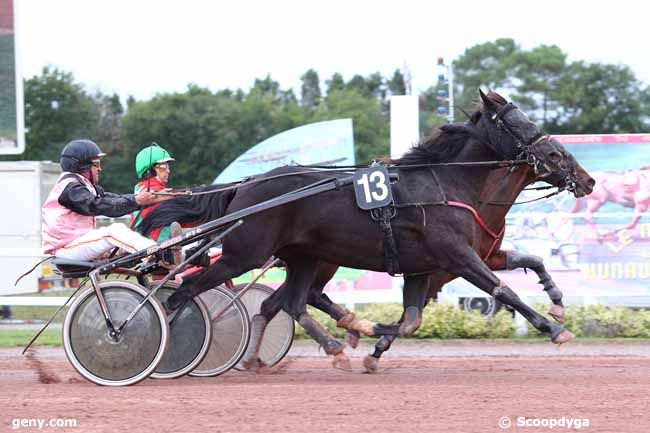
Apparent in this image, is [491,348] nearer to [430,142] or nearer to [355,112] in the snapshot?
[430,142]

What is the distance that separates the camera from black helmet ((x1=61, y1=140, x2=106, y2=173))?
22.8ft

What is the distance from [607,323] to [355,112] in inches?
1116

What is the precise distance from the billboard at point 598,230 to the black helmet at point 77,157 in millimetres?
6283

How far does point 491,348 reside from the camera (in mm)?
10023

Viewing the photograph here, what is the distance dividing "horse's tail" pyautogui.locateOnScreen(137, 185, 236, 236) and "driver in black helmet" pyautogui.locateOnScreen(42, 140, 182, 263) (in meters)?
0.63

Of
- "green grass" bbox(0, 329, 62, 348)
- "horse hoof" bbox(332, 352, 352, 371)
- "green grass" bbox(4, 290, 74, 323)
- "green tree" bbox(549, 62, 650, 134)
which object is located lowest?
"green grass" bbox(4, 290, 74, 323)

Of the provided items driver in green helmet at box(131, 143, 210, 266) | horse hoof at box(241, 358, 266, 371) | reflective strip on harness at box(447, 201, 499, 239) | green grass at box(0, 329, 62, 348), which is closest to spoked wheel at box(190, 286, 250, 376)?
horse hoof at box(241, 358, 266, 371)

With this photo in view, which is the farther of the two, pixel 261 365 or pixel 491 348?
pixel 491 348

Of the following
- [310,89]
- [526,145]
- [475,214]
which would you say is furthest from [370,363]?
[310,89]

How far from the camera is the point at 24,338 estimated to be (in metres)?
11.2

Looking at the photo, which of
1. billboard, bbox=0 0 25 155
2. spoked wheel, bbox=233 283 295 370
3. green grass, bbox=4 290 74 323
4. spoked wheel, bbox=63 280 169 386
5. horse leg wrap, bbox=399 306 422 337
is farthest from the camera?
green grass, bbox=4 290 74 323

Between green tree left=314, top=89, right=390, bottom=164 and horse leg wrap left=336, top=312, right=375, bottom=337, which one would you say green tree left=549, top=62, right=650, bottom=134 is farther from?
horse leg wrap left=336, top=312, right=375, bottom=337

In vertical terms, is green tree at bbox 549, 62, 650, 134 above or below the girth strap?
above

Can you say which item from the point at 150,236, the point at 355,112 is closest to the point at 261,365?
the point at 150,236
